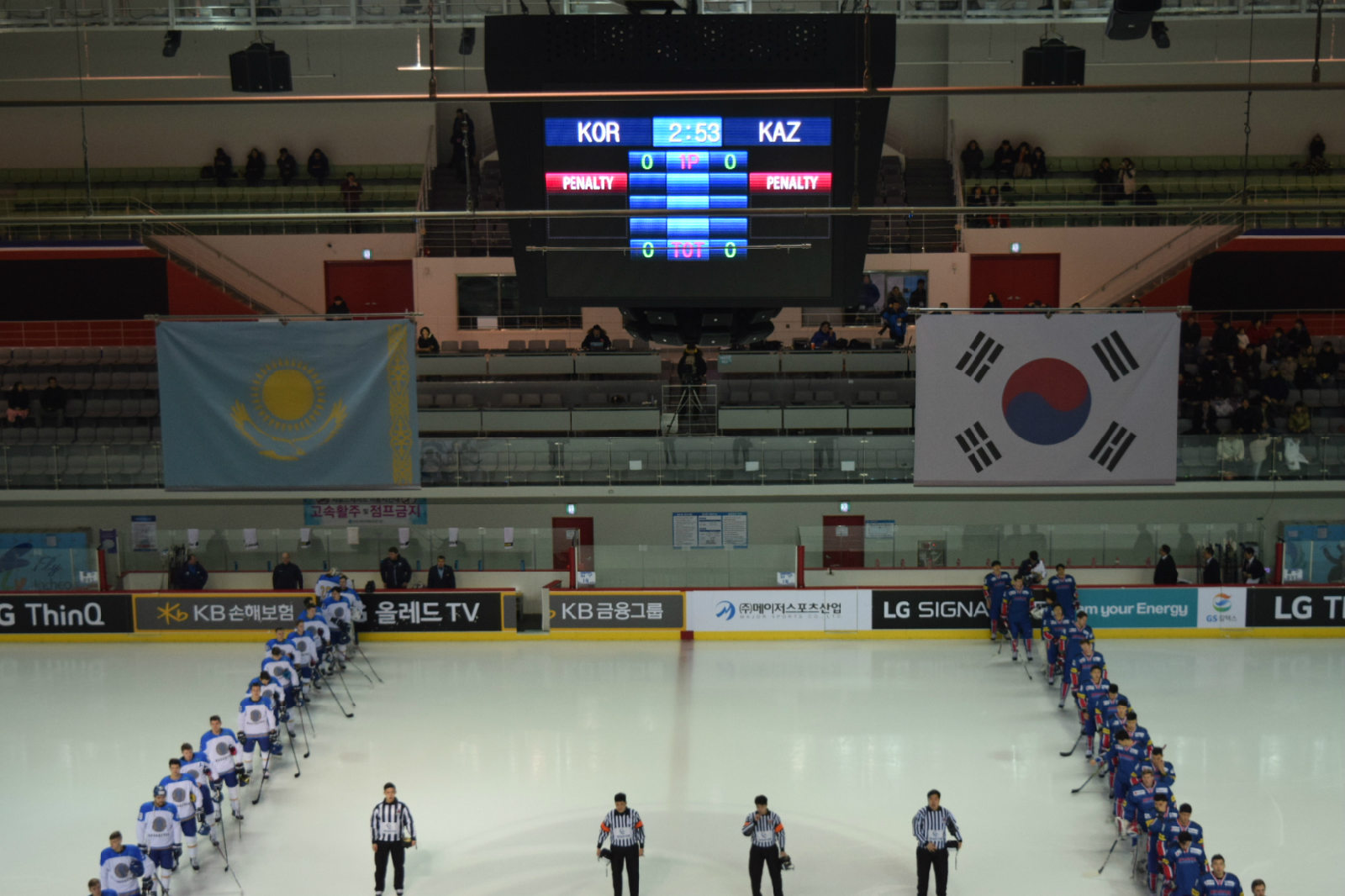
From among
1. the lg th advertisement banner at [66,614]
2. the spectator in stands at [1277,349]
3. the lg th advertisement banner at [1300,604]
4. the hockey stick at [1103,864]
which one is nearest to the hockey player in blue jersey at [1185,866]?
the hockey stick at [1103,864]

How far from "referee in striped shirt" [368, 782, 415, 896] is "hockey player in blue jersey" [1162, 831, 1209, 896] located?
6.49 metres

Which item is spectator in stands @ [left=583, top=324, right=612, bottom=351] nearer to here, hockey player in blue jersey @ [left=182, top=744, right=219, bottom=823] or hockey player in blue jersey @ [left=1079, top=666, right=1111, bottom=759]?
hockey player in blue jersey @ [left=1079, top=666, right=1111, bottom=759]

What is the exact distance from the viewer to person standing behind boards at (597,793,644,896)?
10.0m

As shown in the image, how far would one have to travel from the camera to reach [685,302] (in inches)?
306

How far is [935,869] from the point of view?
1005 cm

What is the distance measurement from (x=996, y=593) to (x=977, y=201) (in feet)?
32.5

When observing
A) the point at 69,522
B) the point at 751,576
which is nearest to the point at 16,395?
the point at 69,522

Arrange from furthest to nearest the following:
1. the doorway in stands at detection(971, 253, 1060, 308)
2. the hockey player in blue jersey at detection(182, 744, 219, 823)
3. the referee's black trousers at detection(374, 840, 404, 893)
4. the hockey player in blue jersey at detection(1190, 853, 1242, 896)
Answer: the doorway in stands at detection(971, 253, 1060, 308)
the hockey player in blue jersey at detection(182, 744, 219, 823)
the referee's black trousers at detection(374, 840, 404, 893)
the hockey player in blue jersey at detection(1190, 853, 1242, 896)

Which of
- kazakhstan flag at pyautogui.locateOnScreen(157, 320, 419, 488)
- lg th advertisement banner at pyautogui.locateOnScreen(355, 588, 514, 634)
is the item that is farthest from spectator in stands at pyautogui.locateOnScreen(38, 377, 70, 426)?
lg th advertisement banner at pyautogui.locateOnScreen(355, 588, 514, 634)

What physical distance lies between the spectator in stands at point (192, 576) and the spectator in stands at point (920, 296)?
1373cm

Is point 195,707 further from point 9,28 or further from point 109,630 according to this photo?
point 9,28

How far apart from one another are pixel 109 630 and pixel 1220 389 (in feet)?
63.3

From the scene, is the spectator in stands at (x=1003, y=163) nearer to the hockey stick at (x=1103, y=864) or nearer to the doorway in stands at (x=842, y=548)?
the doorway in stands at (x=842, y=548)

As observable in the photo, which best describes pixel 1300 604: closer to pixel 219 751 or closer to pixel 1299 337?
pixel 1299 337
